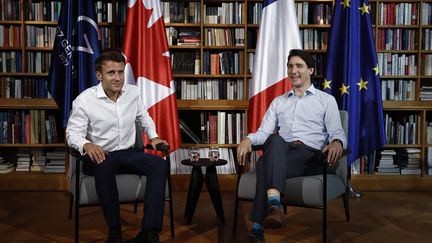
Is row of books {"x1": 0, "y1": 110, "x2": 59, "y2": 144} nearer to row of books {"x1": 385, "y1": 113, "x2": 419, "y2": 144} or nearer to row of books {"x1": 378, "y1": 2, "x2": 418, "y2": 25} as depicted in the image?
row of books {"x1": 385, "y1": 113, "x2": 419, "y2": 144}

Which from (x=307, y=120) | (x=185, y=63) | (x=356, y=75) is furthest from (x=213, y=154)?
(x=185, y=63)

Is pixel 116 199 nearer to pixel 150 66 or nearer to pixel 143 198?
pixel 143 198

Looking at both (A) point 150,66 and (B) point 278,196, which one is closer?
(B) point 278,196

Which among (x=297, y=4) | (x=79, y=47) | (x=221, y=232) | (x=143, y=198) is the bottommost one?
(x=221, y=232)

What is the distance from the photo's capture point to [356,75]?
15.2 feet

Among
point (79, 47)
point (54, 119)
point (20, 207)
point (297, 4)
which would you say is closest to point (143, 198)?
point (20, 207)

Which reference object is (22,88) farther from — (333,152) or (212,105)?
(333,152)

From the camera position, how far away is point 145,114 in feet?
11.6

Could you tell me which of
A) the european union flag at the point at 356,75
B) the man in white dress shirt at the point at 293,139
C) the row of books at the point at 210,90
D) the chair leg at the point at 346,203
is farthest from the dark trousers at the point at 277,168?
the row of books at the point at 210,90

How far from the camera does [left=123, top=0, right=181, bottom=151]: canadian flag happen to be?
15.1ft

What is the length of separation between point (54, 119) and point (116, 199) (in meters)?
2.40

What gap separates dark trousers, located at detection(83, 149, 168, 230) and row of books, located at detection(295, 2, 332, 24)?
2842 millimetres

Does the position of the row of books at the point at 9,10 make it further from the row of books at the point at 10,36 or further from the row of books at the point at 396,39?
the row of books at the point at 396,39

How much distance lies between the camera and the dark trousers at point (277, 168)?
2.92m
